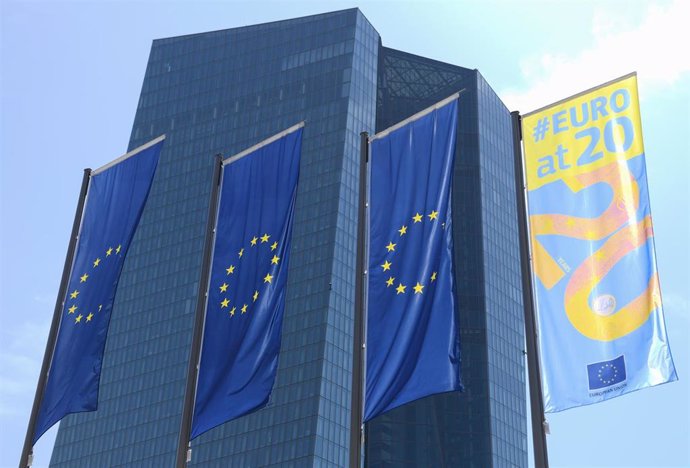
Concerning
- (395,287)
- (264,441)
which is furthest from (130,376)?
(395,287)

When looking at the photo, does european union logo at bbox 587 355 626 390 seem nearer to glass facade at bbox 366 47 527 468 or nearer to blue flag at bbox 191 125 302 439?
blue flag at bbox 191 125 302 439

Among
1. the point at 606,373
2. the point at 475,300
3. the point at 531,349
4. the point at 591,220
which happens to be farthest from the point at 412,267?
the point at 475,300

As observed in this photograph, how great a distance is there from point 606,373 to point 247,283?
1193 cm

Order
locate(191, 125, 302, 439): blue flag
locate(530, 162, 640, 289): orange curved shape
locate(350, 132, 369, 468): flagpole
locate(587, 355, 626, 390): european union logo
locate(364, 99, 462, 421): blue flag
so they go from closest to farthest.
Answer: locate(587, 355, 626, 390): european union logo, locate(530, 162, 640, 289): orange curved shape, locate(364, 99, 462, 421): blue flag, locate(350, 132, 369, 468): flagpole, locate(191, 125, 302, 439): blue flag

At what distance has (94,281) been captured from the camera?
37875 millimetres

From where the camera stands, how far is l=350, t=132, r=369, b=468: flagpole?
30.6m

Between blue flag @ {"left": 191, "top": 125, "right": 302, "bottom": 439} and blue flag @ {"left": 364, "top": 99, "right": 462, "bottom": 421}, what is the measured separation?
3.04 m

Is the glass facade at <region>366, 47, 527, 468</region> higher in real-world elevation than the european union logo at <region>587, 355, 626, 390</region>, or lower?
higher

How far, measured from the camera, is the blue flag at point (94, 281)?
36156 mm

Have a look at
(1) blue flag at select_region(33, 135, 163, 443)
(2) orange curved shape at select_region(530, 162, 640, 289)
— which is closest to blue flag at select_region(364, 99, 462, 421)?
(2) orange curved shape at select_region(530, 162, 640, 289)

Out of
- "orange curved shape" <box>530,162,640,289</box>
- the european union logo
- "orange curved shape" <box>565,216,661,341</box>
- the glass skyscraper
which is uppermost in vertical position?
the glass skyscraper

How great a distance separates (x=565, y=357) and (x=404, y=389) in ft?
14.7

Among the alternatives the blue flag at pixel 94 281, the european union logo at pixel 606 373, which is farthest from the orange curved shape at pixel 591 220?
the blue flag at pixel 94 281

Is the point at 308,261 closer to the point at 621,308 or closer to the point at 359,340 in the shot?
the point at 359,340
